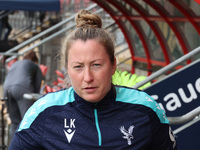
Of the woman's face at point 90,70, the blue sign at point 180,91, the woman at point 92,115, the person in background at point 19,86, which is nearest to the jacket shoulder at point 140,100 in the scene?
the woman at point 92,115

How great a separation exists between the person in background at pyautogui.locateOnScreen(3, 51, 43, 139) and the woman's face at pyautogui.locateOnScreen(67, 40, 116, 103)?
4.11 metres

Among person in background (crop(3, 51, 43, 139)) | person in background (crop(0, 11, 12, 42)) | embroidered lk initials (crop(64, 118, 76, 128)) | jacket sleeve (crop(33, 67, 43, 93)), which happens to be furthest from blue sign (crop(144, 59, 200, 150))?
person in background (crop(0, 11, 12, 42))

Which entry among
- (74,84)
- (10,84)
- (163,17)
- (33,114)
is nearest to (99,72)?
(74,84)

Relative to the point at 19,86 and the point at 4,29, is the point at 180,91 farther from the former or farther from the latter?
the point at 4,29

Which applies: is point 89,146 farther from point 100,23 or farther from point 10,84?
point 10,84

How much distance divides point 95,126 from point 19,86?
4.30 metres

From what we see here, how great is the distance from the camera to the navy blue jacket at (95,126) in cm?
171

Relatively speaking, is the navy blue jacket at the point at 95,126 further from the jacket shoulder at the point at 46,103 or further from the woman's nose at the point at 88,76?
the woman's nose at the point at 88,76

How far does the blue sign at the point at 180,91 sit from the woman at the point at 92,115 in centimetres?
206

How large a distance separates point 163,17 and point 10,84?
8.51 ft

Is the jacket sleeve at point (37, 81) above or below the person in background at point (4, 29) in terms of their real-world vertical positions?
below

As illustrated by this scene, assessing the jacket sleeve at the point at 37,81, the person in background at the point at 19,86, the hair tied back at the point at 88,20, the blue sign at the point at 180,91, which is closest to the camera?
the hair tied back at the point at 88,20

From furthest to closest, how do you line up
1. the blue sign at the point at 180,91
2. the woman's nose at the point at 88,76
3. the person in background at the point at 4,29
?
the person in background at the point at 4,29 → the blue sign at the point at 180,91 → the woman's nose at the point at 88,76

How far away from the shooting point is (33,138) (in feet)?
5.65
